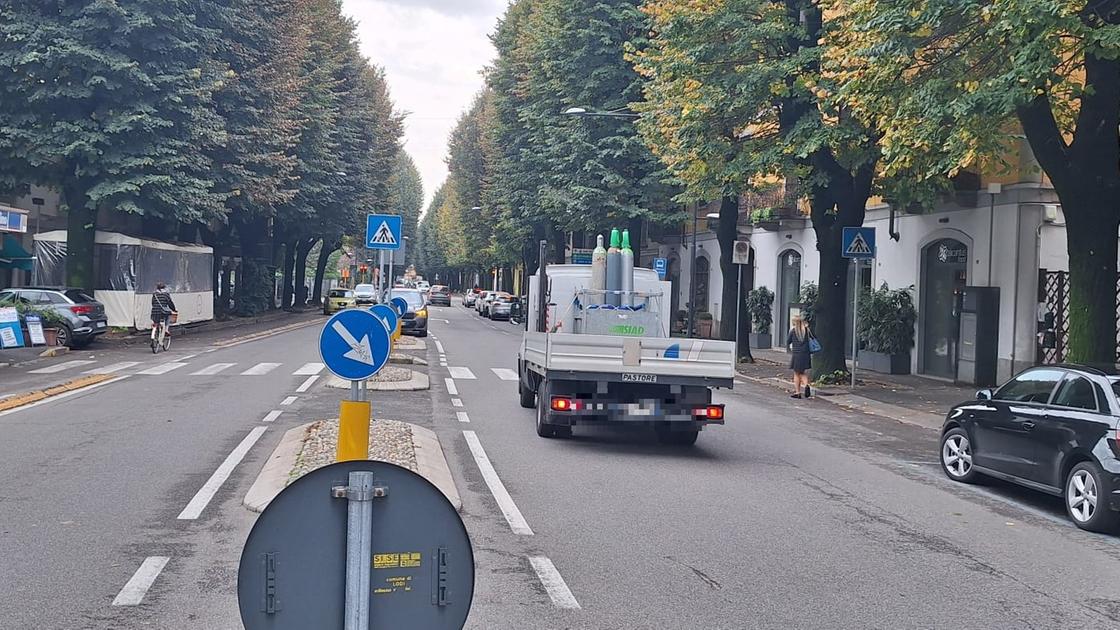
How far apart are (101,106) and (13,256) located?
22.0 feet

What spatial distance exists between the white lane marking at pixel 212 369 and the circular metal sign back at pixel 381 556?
752 inches

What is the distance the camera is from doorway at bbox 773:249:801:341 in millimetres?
35438

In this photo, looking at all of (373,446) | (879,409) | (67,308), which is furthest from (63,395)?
(879,409)

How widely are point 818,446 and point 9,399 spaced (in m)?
11.7

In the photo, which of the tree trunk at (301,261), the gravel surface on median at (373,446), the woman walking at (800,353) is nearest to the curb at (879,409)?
the woman walking at (800,353)

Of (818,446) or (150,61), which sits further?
(150,61)

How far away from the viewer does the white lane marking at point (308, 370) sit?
861 inches

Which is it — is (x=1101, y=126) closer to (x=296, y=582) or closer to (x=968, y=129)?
(x=968, y=129)

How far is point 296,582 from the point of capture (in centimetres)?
315

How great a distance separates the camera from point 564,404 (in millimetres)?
12883

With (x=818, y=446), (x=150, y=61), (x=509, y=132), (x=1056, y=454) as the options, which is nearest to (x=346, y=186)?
(x=509, y=132)

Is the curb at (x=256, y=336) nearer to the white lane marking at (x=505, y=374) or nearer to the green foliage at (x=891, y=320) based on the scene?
the white lane marking at (x=505, y=374)

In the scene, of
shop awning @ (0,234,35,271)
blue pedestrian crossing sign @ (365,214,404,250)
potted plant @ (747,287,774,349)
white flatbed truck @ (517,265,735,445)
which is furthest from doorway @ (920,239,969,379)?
shop awning @ (0,234,35,271)

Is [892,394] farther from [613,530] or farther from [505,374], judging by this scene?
[613,530]
